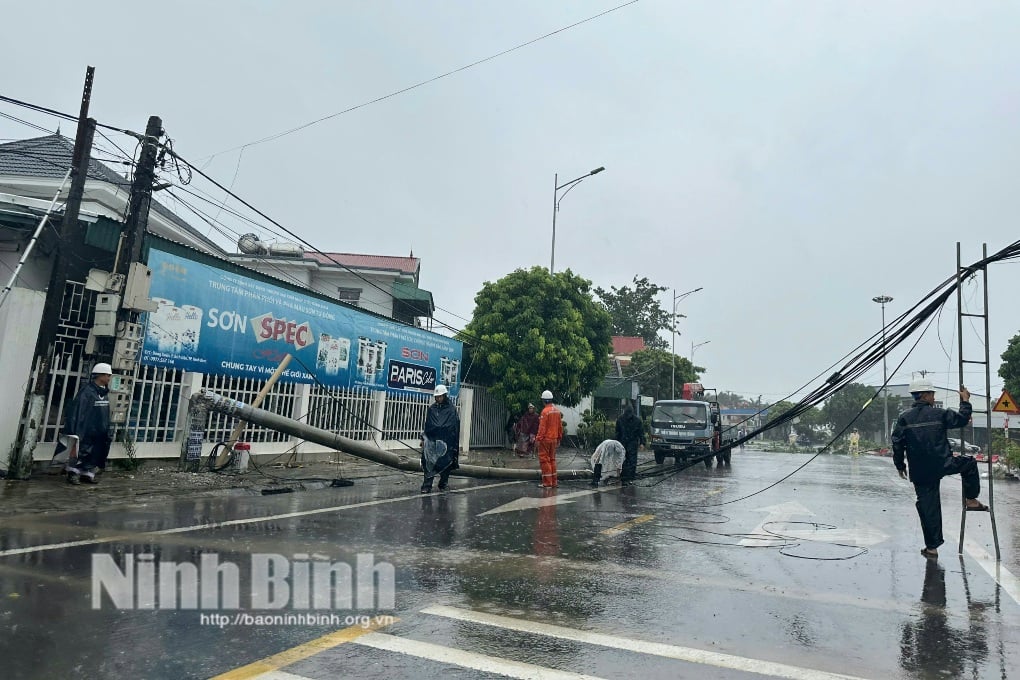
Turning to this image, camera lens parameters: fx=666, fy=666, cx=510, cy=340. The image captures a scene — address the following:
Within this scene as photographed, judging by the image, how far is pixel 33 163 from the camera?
64.4 ft

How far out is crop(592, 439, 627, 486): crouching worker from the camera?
1327 centimetres

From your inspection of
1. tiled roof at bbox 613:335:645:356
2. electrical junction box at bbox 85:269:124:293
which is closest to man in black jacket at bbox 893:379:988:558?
electrical junction box at bbox 85:269:124:293

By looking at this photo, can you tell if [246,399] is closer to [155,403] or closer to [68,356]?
[155,403]

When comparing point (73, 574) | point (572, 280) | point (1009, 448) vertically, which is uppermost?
point (572, 280)

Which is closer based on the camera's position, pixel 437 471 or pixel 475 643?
pixel 475 643

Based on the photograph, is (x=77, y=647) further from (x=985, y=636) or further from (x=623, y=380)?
(x=623, y=380)

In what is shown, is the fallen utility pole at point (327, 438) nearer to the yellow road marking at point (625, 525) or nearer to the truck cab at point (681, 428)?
the yellow road marking at point (625, 525)

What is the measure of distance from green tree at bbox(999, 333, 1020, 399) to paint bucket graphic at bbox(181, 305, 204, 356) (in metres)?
39.0

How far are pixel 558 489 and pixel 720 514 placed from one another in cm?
339

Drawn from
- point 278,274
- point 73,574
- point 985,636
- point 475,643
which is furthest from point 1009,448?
point 278,274

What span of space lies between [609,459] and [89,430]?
895 centimetres

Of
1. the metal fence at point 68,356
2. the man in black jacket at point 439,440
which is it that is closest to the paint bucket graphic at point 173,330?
the metal fence at point 68,356

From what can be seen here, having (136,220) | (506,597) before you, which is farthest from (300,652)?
(136,220)

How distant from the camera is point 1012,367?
117ft
